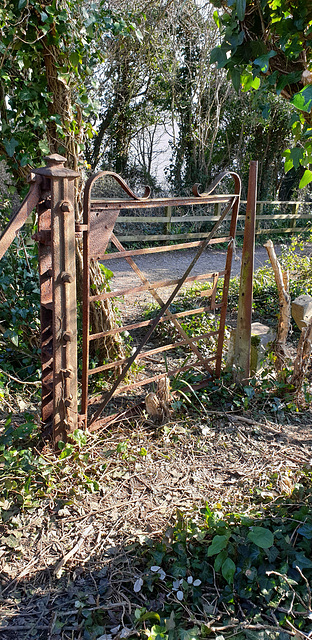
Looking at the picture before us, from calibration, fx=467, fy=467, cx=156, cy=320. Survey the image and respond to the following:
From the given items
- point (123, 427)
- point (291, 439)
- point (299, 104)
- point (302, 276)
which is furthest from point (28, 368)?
point (302, 276)

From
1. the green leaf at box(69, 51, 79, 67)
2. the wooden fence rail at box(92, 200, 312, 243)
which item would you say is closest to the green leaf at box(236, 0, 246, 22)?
the green leaf at box(69, 51, 79, 67)

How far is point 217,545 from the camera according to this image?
2.16m

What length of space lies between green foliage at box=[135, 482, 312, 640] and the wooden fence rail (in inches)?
266

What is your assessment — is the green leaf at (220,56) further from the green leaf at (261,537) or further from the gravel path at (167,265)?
the gravel path at (167,265)

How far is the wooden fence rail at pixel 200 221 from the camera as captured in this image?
1013cm

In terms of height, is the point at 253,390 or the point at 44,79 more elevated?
the point at 44,79

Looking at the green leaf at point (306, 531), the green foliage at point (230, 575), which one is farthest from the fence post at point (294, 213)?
the green leaf at point (306, 531)

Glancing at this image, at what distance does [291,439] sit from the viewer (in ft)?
11.6

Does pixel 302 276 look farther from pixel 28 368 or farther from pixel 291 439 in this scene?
pixel 28 368

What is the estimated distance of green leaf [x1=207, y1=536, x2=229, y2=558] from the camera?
6.97 ft

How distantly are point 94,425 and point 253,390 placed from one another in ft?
4.87

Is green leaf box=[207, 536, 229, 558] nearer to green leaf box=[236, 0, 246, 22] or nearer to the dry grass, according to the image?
the dry grass

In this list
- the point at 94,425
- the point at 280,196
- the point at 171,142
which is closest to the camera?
the point at 94,425

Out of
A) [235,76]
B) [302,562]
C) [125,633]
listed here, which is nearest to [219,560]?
[302,562]
